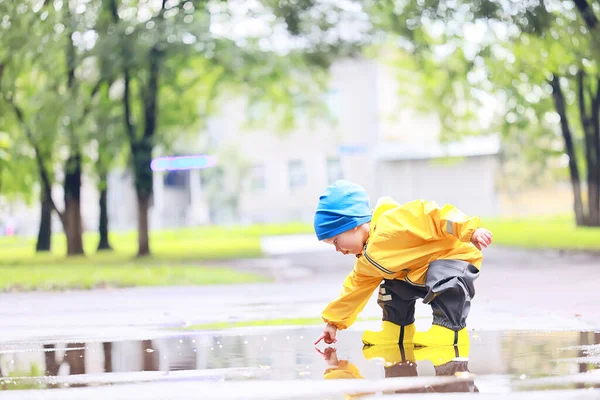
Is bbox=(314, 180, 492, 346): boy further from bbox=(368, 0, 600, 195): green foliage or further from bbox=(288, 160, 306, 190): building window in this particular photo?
bbox=(288, 160, 306, 190): building window

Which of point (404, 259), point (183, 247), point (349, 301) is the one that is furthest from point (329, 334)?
point (183, 247)

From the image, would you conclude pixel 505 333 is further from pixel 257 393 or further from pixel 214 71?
pixel 214 71

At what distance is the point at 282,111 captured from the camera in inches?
1017

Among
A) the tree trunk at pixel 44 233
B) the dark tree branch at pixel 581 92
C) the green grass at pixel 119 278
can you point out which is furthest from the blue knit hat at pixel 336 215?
the tree trunk at pixel 44 233

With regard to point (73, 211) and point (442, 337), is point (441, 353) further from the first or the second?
point (73, 211)

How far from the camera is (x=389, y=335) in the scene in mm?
5766

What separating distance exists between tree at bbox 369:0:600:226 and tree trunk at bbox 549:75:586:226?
0.10ft

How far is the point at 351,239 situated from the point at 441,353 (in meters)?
0.90

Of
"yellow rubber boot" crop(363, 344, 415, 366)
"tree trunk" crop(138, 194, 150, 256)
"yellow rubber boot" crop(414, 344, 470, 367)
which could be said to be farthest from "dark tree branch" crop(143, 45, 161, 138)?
"yellow rubber boot" crop(414, 344, 470, 367)

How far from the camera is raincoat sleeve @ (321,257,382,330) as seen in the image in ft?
19.2

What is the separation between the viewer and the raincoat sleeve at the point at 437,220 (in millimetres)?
5320

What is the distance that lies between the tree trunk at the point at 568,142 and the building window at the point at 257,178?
76.7ft

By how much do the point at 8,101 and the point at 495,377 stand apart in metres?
19.0

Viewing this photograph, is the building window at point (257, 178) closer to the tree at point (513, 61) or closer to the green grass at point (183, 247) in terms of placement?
the green grass at point (183, 247)
